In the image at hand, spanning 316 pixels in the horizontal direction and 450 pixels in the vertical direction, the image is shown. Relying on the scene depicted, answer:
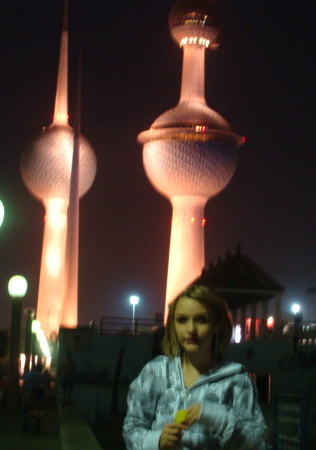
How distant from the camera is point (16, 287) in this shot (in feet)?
68.4

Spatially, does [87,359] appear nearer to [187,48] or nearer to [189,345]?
[189,345]

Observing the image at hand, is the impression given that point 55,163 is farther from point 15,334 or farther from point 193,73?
point 15,334

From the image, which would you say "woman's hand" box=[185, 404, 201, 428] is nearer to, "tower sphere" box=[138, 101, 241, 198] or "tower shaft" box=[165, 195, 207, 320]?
"tower shaft" box=[165, 195, 207, 320]

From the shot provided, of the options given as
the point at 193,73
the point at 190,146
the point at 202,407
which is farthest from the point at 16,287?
the point at 193,73

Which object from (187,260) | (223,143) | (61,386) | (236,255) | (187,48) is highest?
(187,48)

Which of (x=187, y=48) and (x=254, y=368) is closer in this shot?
(x=254, y=368)

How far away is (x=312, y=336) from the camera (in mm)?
27906

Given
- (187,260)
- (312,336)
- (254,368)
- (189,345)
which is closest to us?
(189,345)

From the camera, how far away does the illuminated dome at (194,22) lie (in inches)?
3071

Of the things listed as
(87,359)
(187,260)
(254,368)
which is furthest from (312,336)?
(187,260)

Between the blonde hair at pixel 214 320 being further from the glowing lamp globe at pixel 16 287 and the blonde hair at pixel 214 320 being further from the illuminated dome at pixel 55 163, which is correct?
the illuminated dome at pixel 55 163

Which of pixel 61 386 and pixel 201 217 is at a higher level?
pixel 201 217

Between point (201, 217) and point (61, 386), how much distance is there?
54326mm

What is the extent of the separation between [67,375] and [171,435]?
19876mm
